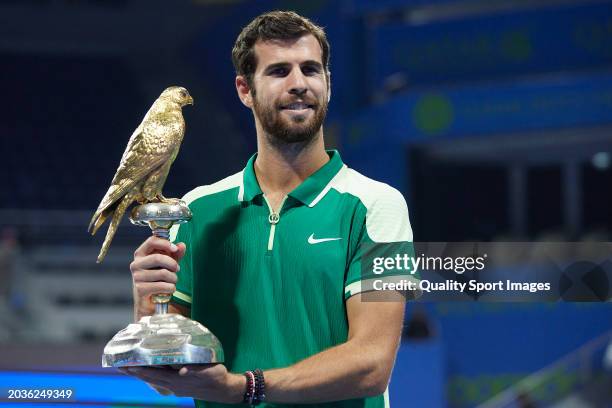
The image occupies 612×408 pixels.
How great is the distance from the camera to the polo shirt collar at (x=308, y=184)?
1.76m

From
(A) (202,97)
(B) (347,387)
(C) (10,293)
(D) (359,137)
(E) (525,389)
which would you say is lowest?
(B) (347,387)

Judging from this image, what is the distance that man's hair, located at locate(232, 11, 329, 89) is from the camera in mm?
1684

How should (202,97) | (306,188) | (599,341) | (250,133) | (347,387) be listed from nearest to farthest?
(347,387) < (306,188) < (599,341) < (250,133) < (202,97)

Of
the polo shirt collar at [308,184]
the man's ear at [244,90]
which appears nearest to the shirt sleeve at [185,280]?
the polo shirt collar at [308,184]

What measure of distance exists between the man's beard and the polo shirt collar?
0.28 feet

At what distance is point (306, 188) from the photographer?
1763 millimetres

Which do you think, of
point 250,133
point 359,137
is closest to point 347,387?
point 359,137

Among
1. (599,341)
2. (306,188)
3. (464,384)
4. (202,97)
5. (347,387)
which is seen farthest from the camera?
(202,97)

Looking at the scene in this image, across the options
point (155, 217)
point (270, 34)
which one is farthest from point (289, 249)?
Result: point (270, 34)

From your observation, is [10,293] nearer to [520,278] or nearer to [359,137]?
[359,137]

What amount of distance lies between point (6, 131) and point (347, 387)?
11801 millimetres

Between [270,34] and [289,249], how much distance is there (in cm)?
37

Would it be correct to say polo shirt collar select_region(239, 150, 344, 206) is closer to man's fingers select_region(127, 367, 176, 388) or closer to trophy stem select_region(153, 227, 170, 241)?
trophy stem select_region(153, 227, 170, 241)

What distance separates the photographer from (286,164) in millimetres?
1785
